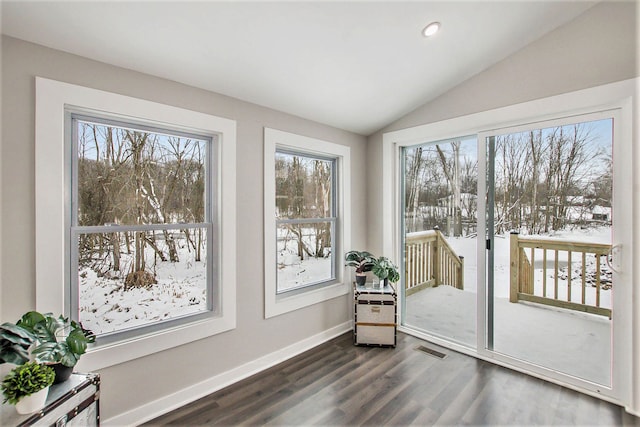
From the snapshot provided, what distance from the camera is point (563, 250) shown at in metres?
2.32

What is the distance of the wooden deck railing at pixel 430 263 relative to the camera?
293 cm

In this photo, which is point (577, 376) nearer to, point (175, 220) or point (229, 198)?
point (229, 198)

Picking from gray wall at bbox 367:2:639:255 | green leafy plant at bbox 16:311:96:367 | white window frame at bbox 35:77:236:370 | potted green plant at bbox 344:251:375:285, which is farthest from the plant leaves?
gray wall at bbox 367:2:639:255

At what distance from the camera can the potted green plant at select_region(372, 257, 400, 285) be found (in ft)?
9.69

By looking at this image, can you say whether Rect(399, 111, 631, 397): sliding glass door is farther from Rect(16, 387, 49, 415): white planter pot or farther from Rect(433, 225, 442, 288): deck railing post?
Rect(16, 387, 49, 415): white planter pot

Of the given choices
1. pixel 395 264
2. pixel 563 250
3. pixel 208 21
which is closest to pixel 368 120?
pixel 395 264

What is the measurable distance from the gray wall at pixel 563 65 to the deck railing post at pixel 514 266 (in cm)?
116

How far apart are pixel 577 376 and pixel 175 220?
128 inches

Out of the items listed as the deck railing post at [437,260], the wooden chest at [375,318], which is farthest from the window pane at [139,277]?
the deck railing post at [437,260]

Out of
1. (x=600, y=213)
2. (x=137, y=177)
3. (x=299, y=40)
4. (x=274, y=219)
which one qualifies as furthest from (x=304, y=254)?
(x=600, y=213)

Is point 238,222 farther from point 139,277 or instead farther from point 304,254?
point 304,254

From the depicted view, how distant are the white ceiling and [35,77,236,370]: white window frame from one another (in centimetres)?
23

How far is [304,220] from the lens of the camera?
116 inches

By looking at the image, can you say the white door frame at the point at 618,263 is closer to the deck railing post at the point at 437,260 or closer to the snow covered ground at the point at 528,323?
the snow covered ground at the point at 528,323
